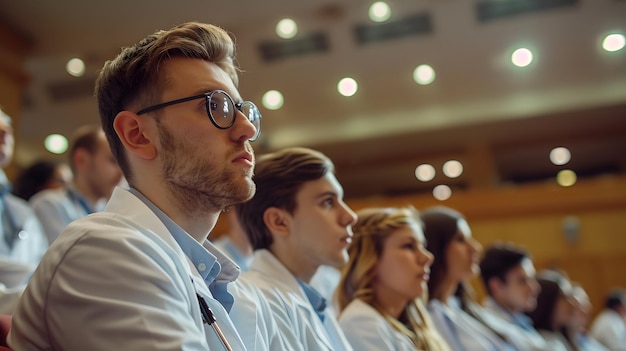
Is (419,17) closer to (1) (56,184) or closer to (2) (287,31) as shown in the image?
(2) (287,31)

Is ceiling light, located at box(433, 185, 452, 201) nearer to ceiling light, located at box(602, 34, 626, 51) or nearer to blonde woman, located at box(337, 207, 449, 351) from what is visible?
ceiling light, located at box(602, 34, 626, 51)

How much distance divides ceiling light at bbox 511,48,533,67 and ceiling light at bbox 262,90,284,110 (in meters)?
3.17

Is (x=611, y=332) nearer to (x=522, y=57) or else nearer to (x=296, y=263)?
(x=522, y=57)

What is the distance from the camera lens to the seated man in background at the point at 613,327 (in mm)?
4699

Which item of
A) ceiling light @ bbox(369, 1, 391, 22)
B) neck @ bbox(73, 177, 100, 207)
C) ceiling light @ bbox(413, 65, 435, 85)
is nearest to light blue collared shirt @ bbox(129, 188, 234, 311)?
neck @ bbox(73, 177, 100, 207)

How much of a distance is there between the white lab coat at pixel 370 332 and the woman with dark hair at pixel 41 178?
2.11 meters

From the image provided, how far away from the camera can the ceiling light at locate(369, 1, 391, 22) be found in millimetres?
6648

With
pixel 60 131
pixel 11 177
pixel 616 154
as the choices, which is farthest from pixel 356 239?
pixel 616 154

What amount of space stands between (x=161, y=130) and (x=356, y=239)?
4.11 ft

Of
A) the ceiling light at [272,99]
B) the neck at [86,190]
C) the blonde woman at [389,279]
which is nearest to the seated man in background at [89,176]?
Answer: the neck at [86,190]

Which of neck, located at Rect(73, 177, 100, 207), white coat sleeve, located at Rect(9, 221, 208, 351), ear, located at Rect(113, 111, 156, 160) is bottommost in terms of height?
neck, located at Rect(73, 177, 100, 207)

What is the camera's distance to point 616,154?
9789mm

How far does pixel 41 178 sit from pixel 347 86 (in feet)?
17.5

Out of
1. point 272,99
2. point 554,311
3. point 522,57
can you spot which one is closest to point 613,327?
point 554,311
